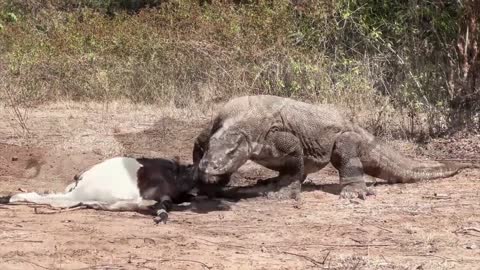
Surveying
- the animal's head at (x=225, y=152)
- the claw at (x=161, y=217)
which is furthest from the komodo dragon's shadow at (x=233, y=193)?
the claw at (x=161, y=217)

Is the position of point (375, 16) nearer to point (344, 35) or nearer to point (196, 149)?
point (344, 35)

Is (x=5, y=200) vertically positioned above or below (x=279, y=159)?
below

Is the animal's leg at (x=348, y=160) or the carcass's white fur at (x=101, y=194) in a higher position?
the animal's leg at (x=348, y=160)

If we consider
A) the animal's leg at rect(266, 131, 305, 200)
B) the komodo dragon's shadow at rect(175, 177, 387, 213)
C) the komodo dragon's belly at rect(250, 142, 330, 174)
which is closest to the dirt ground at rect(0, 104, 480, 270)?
the komodo dragon's shadow at rect(175, 177, 387, 213)

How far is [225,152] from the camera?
7.43 meters

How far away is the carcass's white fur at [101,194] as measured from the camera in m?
7.23

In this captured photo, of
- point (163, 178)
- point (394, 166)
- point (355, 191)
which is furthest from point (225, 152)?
point (394, 166)

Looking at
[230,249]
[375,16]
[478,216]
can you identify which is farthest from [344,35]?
[230,249]

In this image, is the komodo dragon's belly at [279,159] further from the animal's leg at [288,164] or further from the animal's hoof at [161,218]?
the animal's hoof at [161,218]

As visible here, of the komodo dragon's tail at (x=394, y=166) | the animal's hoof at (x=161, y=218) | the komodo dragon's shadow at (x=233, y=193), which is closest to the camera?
the animal's hoof at (x=161, y=218)

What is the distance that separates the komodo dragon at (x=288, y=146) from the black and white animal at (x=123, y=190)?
1.27 ft

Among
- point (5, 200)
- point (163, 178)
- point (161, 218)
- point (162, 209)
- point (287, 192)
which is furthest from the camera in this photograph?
point (287, 192)

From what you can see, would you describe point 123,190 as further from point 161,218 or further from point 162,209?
point 161,218

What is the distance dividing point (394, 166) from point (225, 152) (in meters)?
2.02
